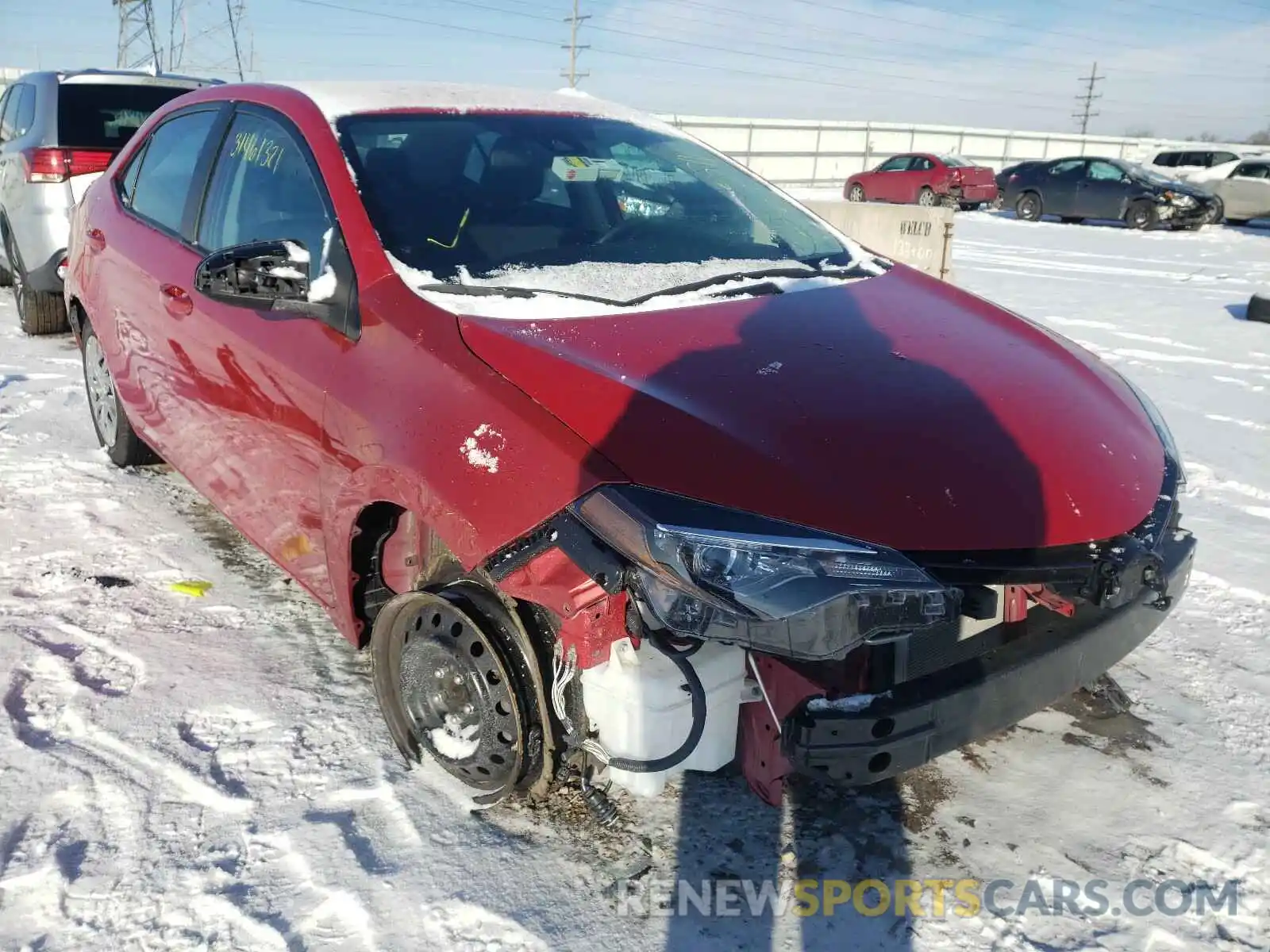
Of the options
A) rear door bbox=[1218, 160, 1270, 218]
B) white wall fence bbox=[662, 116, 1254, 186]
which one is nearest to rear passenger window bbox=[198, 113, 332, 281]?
rear door bbox=[1218, 160, 1270, 218]

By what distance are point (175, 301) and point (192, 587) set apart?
40.5 inches

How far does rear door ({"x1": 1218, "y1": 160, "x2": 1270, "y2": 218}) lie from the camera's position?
18922 millimetres

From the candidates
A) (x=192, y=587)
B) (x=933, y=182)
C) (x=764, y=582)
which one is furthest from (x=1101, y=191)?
(x=764, y=582)

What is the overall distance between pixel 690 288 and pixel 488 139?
0.90m

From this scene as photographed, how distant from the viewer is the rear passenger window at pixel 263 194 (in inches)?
107

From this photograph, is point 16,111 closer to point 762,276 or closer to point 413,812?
point 762,276

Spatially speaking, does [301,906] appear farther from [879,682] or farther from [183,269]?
[183,269]

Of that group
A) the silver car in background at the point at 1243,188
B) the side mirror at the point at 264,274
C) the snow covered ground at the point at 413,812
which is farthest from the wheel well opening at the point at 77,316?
the silver car in background at the point at 1243,188

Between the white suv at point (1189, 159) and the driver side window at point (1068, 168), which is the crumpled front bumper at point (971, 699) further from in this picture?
the white suv at point (1189, 159)

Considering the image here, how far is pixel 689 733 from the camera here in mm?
2068

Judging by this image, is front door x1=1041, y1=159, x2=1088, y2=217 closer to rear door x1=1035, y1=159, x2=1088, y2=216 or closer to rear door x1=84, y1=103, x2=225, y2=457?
rear door x1=1035, y1=159, x2=1088, y2=216

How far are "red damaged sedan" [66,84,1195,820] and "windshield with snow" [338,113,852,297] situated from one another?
0.01 meters

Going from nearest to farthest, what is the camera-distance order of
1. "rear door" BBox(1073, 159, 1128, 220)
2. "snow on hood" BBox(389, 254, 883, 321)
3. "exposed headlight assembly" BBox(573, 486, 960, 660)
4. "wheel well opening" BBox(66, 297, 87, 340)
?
"exposed headlight assembly" BBox(573, 486, 960, 660) < "snow on hood" BBox(389, 254, 883, 321) < "wheel well opening" BBox(66, 297, 87, 340) < "rear door" BBox(1073, 159, 1128, 220)

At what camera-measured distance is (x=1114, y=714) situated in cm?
291
